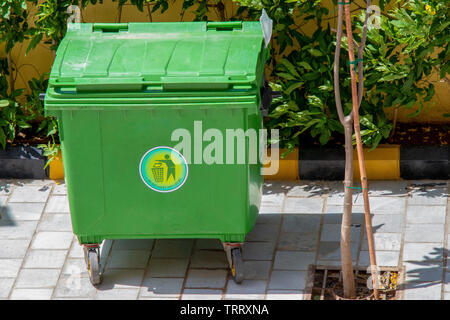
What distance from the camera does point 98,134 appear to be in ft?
Answer: 17.6

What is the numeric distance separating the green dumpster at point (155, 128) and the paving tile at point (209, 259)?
275 millimetres

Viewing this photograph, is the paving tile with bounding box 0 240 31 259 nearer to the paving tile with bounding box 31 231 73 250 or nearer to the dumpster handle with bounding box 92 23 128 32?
the paving tile with bounding box 31 231 73 250

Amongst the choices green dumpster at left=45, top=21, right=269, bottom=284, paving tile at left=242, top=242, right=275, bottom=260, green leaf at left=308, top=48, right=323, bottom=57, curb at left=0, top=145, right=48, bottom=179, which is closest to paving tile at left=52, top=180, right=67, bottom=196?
curb at left=0, top=145, right=48, bottom=179

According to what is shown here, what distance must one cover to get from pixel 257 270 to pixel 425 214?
1.41m

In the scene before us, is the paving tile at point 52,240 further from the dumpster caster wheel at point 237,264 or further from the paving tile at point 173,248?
the dumpster caster wheel at point 237,264

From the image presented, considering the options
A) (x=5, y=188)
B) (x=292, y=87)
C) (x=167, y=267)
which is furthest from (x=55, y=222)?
(x=292, y=87)

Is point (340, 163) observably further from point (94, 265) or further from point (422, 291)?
point (94, 265)

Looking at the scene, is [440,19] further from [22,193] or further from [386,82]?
[22,193]

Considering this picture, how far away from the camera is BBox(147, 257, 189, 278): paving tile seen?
5820 mm

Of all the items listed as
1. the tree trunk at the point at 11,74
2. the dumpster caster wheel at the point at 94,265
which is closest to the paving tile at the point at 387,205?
the dumpster caster wheel at the point at 94,265

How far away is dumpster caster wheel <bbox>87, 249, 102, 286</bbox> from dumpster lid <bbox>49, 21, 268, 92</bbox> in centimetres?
114

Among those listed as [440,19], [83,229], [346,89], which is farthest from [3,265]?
[440,19]

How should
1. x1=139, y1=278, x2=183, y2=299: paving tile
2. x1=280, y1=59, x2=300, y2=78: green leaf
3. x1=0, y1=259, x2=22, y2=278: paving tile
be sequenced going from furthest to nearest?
x1=280, y1=59, x2=300, y2=78: green leaf < x1=0, y1=259, x2=22, y2=278: paving tile < x1=139, y1=278, x2=183, y2=299: paving tile

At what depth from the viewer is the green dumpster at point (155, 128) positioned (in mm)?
5254
